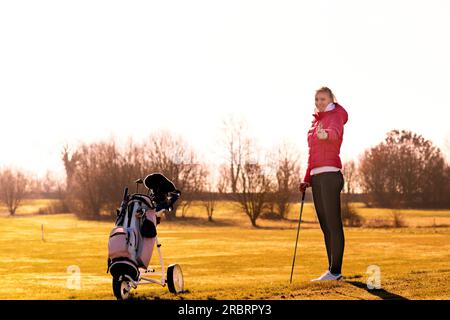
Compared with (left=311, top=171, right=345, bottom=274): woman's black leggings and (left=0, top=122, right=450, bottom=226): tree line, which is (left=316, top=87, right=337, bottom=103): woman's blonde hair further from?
(left=0, top=122, right=450, bottom=226): tree line

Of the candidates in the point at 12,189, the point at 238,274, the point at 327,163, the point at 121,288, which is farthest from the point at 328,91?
the point at 12,189

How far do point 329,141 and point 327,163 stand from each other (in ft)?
1.11

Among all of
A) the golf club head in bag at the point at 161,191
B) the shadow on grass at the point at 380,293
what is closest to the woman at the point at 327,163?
the shadow on grass at the point at 380,293

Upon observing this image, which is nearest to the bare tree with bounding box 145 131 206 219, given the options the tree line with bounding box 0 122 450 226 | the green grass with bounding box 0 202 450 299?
the tree line with bounding box 0 122 450 226

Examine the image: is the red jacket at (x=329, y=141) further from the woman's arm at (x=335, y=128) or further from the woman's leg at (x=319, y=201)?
the woman's leg at (x=319, y=201)

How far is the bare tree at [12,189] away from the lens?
365 ft

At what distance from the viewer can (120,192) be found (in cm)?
8675

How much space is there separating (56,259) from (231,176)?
49.8 meters

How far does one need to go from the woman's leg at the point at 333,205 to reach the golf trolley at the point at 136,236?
2.26m

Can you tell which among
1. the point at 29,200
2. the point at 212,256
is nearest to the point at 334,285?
the point at 212,256

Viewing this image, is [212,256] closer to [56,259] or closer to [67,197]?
[56,259]

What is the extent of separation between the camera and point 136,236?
9469mm

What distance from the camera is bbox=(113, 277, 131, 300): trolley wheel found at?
369 inches

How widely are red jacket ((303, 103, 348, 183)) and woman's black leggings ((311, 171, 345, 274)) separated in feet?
0.65
